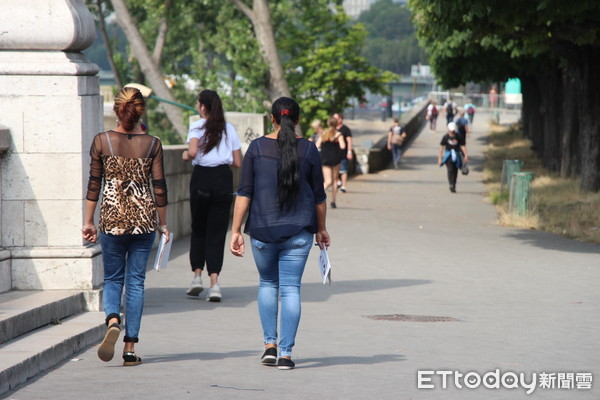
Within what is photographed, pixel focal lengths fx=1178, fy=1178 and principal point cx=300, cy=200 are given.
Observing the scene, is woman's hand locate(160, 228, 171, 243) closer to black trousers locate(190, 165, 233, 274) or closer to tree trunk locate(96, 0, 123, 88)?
black trousers locate(190, 165, 233, 274)

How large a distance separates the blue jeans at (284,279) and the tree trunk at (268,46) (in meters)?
23.1

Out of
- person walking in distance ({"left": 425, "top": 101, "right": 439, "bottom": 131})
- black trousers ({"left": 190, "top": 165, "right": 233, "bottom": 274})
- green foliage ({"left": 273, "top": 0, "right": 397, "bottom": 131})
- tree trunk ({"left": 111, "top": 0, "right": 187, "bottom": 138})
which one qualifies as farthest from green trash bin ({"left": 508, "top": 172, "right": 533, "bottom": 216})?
person walking in distance ({"left": 425, "top": 101, "right": 439, "bottom": 131})

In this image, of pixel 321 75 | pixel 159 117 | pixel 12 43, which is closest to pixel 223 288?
pixel 12 43

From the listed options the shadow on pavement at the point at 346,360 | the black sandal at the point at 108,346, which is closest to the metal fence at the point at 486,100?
the shadow on pavement at the point at 346,360

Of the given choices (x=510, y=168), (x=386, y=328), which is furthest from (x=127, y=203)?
(x=510, y=168)

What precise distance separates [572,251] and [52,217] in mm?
8582

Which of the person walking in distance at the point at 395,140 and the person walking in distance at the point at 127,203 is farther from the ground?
the person walking in distance at the point at 127,203

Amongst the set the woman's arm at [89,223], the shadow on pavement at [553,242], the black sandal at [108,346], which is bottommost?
the shadow on pavement at [553,242]

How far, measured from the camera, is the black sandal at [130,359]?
6.99 metres

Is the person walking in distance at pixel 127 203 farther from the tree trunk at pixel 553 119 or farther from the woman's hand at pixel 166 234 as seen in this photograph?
A: the tree trunk at pixel 553 119

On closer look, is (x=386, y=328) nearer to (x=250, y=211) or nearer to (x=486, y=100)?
(x=250, y=211)

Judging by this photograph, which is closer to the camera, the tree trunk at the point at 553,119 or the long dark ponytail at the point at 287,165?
the long dark ponytail at the point at 287,165

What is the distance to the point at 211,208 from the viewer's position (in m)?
10.1

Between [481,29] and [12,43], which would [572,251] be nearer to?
[481,29]
